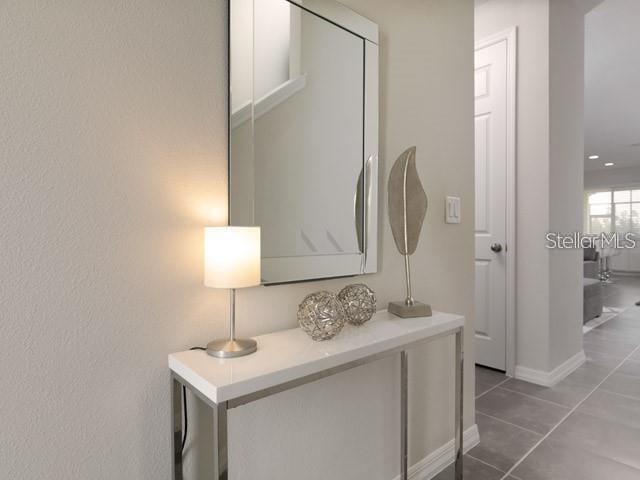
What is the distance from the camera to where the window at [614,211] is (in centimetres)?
940

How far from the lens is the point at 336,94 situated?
52.4 inches

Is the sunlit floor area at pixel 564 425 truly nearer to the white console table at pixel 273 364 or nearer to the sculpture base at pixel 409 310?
the sculpture base at pixel 409 310

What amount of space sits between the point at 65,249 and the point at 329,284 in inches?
30.4

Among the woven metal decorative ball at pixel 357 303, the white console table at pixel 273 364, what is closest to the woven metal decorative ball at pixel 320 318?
the white console table at pixel 273 364

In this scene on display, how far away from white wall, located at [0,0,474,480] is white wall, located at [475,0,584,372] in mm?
2054

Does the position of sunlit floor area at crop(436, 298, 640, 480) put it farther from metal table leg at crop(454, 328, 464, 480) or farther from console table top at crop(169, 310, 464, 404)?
console table top at crop(169, 310, 464, 404)

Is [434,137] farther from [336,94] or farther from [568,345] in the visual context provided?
[568,345]

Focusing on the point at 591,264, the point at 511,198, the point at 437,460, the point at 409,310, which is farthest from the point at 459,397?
the point at 591,264

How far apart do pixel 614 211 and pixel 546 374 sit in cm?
919

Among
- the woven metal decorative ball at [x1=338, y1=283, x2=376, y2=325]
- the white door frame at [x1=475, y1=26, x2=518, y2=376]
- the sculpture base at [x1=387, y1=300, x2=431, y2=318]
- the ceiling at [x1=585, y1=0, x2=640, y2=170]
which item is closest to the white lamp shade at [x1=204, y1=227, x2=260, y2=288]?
the woven metal decorative ball at [x1=338, y1=283, x2=376, y2=325]

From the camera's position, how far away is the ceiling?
10.5 ft

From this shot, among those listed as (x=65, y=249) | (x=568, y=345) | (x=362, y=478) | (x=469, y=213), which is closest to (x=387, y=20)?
(x=469, y=213)

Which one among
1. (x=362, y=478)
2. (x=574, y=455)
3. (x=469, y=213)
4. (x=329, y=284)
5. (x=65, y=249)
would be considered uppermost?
(x=469, y=213)

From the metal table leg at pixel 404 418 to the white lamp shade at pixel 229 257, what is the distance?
0.79 metres
